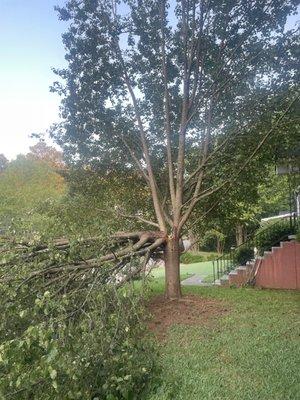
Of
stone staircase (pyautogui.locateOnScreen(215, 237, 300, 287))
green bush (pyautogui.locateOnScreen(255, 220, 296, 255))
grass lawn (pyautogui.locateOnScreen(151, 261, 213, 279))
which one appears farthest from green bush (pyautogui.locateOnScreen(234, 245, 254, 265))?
grass lawn (pyautogui.locateOnScreen(151, 261, 213, 279))

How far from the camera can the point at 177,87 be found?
864 cm

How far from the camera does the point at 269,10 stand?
787 centimetres

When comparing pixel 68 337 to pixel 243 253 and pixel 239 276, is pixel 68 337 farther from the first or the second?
pixel 243 253

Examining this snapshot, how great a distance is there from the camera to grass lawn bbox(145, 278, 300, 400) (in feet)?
13.0

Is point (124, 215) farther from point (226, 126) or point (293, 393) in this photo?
point (293, 393)

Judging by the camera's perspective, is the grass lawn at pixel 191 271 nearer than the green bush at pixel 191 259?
Yes

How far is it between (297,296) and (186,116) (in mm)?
4679

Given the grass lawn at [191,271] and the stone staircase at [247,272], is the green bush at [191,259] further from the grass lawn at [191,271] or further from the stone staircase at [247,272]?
the stone staircase at [247,272]

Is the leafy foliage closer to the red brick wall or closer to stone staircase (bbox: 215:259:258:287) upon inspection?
the red brick wall

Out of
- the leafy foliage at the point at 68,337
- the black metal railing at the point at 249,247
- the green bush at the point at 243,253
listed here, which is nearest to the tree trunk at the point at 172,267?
the leafy foliage at the point at 68,337

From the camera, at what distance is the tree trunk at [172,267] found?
7824 mm

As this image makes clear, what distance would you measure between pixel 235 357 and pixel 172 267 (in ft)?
10.2

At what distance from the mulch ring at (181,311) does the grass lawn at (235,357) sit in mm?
150

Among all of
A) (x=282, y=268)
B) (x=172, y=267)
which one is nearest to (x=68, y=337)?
(x=172, y=267)
